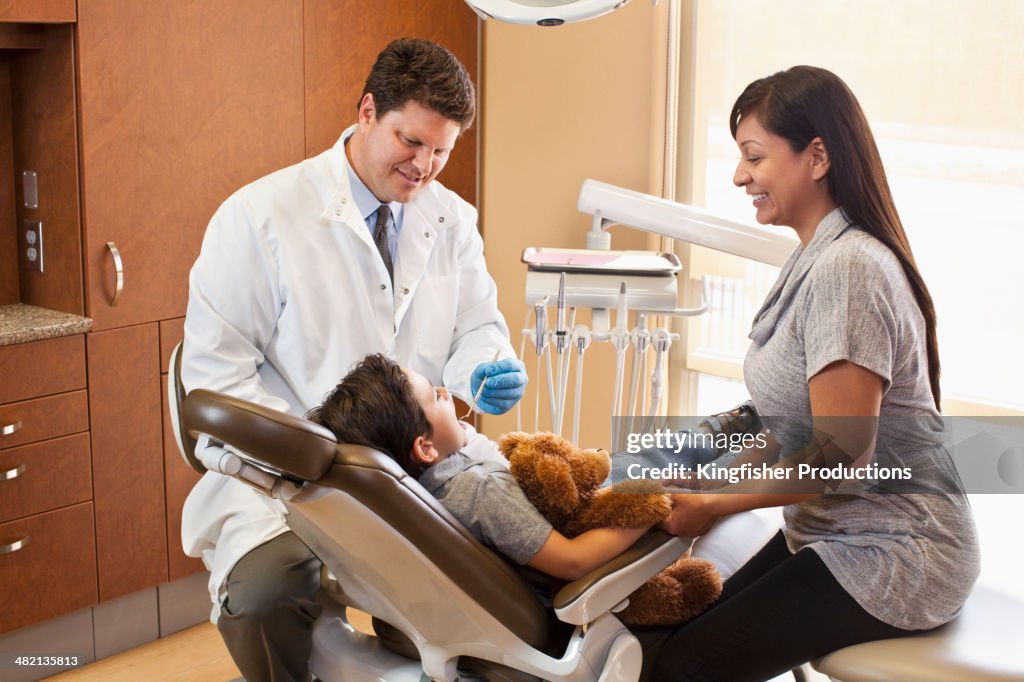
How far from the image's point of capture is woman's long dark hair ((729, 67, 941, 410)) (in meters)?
1.41

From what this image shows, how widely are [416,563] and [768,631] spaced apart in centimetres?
50

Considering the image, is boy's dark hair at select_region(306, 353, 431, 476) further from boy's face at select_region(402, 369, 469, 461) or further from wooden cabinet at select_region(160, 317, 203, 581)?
wooden cabinet at select_region(160, 317, 203, 581)

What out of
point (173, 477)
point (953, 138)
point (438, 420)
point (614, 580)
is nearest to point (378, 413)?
point (438, 420)

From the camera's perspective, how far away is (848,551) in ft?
4.61

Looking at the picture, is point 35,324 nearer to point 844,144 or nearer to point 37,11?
point 37,11

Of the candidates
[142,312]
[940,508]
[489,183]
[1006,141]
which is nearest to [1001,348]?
[1006,141]

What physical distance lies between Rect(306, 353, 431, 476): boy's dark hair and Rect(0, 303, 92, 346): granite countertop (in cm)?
101

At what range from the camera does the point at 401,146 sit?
6.34 feet

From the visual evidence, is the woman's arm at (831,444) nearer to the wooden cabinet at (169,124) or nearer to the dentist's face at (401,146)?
the dentist's face at (401,146)

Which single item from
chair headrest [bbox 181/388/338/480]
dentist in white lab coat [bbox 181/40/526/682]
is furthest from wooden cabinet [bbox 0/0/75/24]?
chair headrest [bbox 181/388/338/480]

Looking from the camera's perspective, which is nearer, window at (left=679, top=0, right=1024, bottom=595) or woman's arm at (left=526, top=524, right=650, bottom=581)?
woman's arm at (left=526, top=524, right=650, bottom=581)

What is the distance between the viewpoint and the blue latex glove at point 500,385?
1.87 meters

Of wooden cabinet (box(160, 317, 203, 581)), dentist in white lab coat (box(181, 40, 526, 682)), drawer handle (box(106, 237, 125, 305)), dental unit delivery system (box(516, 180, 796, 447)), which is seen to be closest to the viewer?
dentist in white lab coat (box(181, 40, 526, 682))

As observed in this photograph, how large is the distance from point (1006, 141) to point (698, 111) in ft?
2.62
